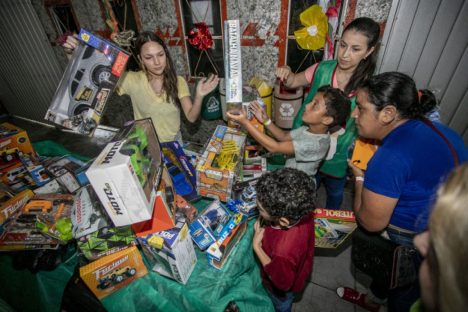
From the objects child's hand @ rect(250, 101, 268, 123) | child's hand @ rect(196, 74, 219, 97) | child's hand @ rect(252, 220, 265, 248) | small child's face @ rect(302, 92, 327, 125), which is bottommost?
child's hand @ rect(252, 220, 265, 248)

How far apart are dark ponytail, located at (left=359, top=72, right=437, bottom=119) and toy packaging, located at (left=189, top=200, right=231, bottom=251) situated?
1306 millimetres

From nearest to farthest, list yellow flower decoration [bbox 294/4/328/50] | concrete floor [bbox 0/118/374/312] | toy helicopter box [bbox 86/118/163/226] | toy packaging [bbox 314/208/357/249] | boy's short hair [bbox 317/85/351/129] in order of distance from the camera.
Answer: toy helicopter box [bbox 86/118/163/226] → boy's short hair [bbox 317/85/351/129] → toy packaging [bbox 314/208/357/249] → concrete floor [bbox 0/118/374/312] → yellow flower decoration [bbox 294/4/328/50]

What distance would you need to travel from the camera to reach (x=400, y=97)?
4.56ft

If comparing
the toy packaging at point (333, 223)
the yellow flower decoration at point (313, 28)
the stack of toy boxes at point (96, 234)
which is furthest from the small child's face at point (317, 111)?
the stack of toy boxes at point (96, 234)

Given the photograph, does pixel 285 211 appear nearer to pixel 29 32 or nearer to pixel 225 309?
pixel 225 309

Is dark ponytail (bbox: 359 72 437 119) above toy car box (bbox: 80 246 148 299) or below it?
above

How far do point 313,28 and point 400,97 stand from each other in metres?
1.98

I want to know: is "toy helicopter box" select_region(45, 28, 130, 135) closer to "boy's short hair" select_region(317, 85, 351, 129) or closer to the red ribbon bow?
"boy's short hair" select_region(317, 85, 351, 129)

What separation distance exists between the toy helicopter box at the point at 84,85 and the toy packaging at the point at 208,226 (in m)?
1.01

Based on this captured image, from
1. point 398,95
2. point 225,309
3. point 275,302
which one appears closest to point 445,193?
point 398,95

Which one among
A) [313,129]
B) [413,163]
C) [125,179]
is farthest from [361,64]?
[125,179]

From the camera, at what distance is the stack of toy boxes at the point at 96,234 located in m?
1.54

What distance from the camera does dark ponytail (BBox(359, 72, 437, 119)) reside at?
1.40m

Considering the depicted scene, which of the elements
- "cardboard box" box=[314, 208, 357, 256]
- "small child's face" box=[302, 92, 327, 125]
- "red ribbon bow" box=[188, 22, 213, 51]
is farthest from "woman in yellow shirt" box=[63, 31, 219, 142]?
"cardboard box" box=[314, 208, 357, 256]
